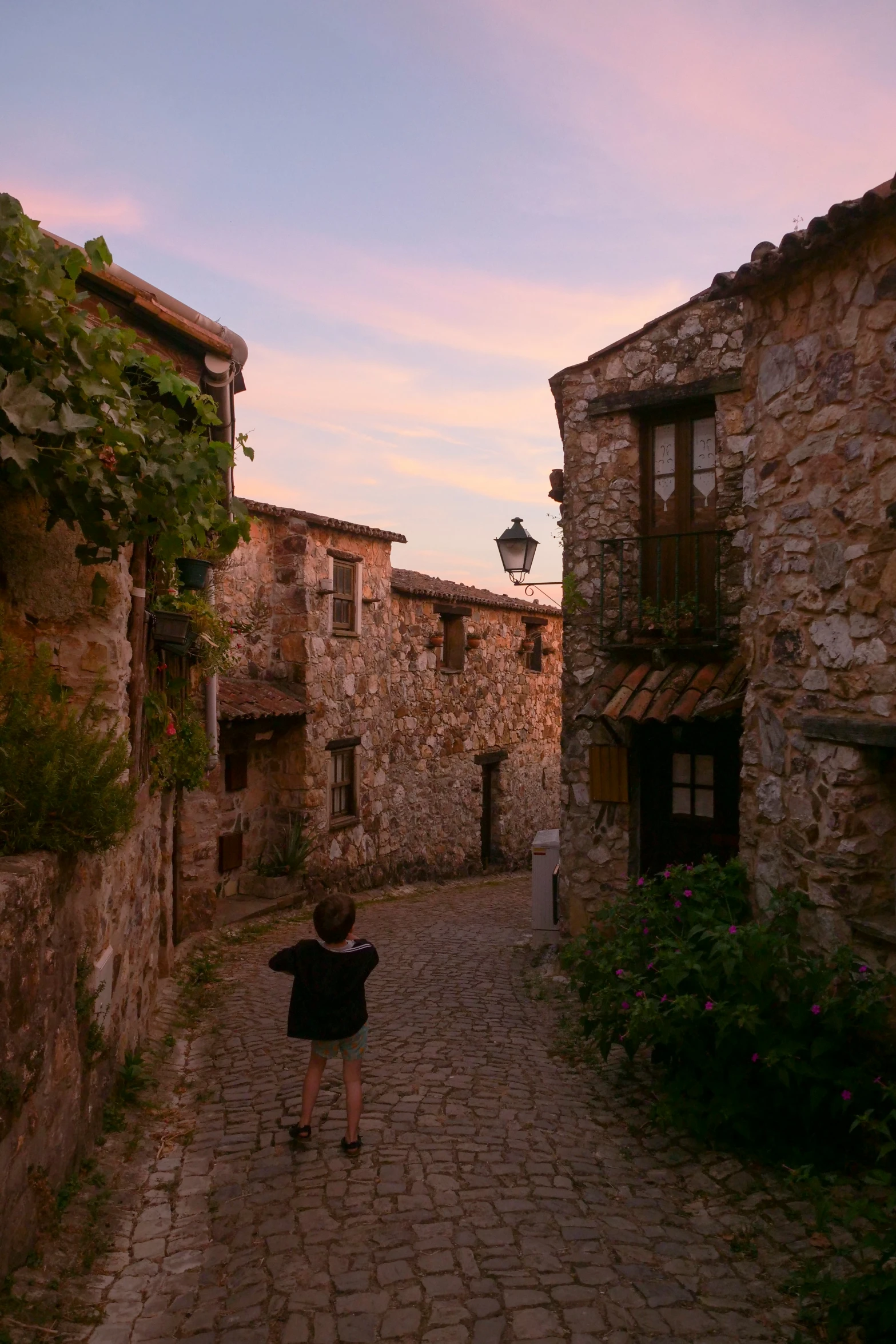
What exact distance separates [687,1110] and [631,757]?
4.02 m

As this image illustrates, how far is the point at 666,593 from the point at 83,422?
5616mm

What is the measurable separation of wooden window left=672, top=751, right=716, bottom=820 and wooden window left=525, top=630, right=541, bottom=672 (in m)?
10.8

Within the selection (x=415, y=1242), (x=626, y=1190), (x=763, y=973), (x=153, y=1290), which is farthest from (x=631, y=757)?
(x=153, y=1290)

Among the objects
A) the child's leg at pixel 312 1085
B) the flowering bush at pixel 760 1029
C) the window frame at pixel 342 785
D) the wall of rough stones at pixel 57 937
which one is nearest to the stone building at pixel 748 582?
the flowering bush at pixel 760 1029

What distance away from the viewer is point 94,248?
158 inches

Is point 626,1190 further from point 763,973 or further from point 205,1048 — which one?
point 205,1048

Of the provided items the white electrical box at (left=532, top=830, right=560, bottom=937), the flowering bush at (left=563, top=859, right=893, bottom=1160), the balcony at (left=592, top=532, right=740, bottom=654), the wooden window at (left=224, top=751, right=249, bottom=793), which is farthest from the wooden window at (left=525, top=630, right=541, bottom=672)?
the flowering bush at (left=563, top=859, right=893, bottom=1160)

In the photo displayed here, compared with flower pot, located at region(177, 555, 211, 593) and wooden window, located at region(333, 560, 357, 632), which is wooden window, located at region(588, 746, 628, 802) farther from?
wooden window, located at region(333, 560, 357, 632)

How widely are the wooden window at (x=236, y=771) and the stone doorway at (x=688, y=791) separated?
5589 millimetres

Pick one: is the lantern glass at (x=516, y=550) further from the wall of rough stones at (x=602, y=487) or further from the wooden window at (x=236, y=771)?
the wooden window at (x=236, y=771)

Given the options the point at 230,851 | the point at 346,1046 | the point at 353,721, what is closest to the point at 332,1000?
the point at 346,1046

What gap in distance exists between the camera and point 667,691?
24.9 feet

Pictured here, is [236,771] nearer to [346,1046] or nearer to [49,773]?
[346,1046]

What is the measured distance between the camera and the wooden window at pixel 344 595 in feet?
44.0
